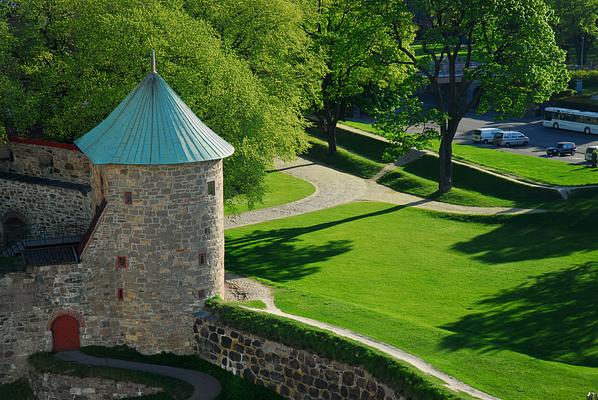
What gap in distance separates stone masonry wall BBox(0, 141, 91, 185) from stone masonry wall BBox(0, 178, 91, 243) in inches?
39.6

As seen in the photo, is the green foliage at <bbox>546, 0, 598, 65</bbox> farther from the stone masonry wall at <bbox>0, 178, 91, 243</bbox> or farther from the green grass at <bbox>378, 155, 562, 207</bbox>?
the stone masonry wall at <bbox>0, 178, 91, 243</bbox>

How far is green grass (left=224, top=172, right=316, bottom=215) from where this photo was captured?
214 ft

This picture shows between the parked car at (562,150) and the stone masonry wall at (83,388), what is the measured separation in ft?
172

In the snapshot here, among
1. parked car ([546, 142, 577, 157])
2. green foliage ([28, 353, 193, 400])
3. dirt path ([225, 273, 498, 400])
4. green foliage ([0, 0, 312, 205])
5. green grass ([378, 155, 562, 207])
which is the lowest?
green foliage ([28, 353, 193, 400])

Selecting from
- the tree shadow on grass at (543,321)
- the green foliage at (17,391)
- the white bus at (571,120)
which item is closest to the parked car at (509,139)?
the white bus at (571,120)

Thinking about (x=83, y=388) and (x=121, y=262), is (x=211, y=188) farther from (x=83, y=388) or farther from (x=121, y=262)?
(x=83, y=388)

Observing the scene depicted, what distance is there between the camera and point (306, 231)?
5941cm

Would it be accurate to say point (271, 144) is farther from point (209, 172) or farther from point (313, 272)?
point (209, 172)

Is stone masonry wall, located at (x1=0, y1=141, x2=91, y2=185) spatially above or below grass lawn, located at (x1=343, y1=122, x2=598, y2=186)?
above

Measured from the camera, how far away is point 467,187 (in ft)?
229

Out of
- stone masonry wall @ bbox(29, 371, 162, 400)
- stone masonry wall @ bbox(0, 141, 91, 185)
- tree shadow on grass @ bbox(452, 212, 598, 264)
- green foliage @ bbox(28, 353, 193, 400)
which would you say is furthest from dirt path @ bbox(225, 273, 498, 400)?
tree shadow on grass @ bbox(452, 212, 598, 264)

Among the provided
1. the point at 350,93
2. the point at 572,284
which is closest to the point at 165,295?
the point at 572,284

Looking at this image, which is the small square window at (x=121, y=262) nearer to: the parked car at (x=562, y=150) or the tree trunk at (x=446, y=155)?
the tree trunk at (x=446, y=155)

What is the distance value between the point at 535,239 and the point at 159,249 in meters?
26.9
